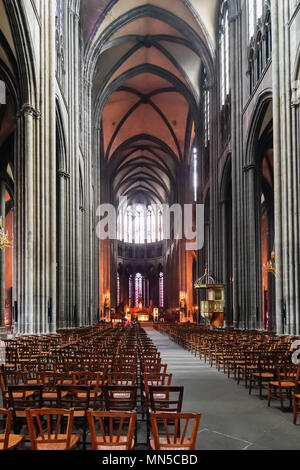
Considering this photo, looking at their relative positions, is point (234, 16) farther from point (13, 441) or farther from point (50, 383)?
point (13, 441)

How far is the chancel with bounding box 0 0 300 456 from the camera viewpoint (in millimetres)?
8641

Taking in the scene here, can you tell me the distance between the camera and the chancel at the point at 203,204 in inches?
340

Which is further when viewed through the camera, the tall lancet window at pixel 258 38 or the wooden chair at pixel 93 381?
the tall lancet window at pixel 258 38

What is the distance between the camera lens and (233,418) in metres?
9.04

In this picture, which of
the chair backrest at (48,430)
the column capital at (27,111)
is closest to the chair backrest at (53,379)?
the chair backrest at (48,430)

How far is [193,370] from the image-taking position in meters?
16.5

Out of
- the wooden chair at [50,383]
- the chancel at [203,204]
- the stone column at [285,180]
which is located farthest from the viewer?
the stone column at [285,180]

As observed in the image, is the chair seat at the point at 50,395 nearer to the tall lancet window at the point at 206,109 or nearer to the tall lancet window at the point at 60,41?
the tall lancet window at the point at 60,41

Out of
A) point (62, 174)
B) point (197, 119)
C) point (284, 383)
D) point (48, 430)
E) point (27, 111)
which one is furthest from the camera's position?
point (197, 119)

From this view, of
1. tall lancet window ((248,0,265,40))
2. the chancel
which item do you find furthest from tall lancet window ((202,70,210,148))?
tall lancet window ((248,0,265,40))

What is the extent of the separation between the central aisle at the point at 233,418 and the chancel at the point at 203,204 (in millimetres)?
44

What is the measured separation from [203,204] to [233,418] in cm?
4133

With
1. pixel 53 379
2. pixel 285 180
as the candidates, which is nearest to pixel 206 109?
pixel 285 180

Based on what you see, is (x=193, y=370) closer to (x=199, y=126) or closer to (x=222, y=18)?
(x=222, y=18)
